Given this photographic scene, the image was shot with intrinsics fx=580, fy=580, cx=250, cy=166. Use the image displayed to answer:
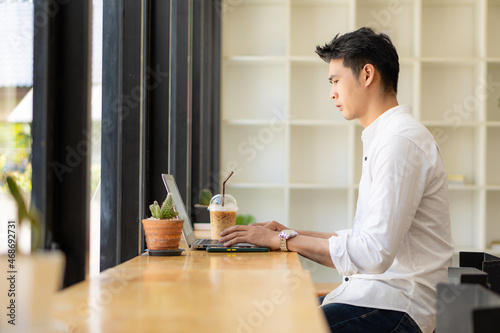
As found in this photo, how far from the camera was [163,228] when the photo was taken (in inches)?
69.4

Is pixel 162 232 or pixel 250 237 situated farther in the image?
pixel 250 237

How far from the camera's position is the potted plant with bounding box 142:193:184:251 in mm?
1757

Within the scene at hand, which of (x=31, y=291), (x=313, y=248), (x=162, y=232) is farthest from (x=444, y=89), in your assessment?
(x=31, y=291)

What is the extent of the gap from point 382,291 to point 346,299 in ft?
0.40

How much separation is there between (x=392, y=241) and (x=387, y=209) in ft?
0.31

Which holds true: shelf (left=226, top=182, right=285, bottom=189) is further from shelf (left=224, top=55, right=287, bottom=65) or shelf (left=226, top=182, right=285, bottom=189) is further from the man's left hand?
the man's left hand

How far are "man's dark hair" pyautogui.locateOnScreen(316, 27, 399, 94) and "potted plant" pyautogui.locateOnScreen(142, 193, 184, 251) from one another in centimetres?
86

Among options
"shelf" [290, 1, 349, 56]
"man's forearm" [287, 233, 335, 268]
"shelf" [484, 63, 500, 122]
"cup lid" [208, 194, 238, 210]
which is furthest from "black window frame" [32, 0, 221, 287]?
"shelf" [484, 63, 500, 122]

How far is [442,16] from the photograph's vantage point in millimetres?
4629

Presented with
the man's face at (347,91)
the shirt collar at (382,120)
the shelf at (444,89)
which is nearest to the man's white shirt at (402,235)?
the shirt collar at (382,120)

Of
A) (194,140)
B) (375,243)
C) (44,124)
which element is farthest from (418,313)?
(194,140)

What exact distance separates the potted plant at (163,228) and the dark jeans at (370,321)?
0.53m

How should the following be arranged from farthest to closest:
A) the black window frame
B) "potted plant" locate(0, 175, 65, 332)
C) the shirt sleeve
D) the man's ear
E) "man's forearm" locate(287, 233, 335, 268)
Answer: the man's ear → "man's forearm" locate(287, 233, 335, 268) → the shirt sleeve → the black window frame → "potted plant" locate(0, 175, 65, 332)

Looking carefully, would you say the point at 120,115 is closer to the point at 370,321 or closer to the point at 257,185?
the point at 370,321
